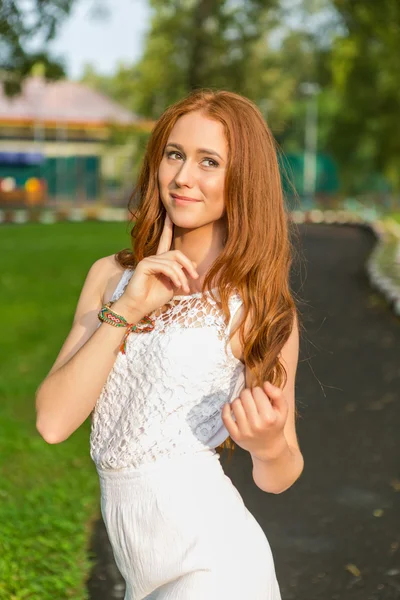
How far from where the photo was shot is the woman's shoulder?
245cm

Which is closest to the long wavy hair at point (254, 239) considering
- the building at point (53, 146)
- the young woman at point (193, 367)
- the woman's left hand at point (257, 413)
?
the young woman at point (193, 367)

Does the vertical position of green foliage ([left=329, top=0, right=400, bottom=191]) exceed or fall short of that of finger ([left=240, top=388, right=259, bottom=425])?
it falls short

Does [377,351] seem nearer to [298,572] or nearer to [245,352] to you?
[298,572]

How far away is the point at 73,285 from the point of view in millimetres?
16516

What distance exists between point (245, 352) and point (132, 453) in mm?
344

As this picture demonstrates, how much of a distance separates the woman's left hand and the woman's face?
1.67 feet

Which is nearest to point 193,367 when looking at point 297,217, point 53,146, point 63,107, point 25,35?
point 25,35

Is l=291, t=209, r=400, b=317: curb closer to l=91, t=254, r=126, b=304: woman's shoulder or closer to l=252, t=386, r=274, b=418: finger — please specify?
l=91, t=254, r=126, b=304: woman's shoulder

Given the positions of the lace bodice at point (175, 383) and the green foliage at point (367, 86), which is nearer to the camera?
the lace bodice at point (175, 383)

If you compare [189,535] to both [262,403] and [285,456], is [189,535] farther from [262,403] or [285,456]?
[262,403]

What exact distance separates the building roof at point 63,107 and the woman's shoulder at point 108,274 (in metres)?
45.9

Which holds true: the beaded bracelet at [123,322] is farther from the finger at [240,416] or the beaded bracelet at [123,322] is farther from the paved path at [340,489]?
the paved path at [340,489]

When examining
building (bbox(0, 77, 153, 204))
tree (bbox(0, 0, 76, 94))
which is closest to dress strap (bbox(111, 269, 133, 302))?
tree (bbox(0, 0, 76, 94))

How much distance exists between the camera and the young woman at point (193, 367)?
2186 mm
